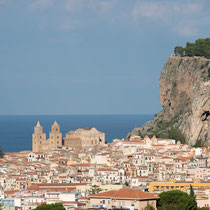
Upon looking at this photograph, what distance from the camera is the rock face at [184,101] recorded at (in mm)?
130875

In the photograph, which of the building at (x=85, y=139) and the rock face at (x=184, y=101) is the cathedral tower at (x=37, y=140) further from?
the rock face at (x=184, y=101)

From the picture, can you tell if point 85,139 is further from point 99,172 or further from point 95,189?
point 95,189

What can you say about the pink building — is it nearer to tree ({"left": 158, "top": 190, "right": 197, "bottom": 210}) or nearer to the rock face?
tree ({"left": 158, "top": 190, "right": 197, "bottom": 210})

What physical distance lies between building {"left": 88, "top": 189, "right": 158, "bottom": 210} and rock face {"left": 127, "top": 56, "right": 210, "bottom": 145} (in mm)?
65665

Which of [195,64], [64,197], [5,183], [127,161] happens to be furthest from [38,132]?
[64,197]

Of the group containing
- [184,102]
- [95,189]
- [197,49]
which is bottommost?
[95,189]

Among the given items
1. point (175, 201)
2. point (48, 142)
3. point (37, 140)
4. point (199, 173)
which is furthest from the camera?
point (37, 140)

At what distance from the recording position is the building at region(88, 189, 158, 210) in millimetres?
60062

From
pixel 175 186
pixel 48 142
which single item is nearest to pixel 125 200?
pixel 175 186

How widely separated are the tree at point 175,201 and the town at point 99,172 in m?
0.96

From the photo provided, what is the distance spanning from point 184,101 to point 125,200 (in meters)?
82.2

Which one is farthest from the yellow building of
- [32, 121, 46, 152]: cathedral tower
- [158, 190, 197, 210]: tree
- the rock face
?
[32, 121, 46, 152]: cathedral tower

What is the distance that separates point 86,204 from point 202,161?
37.7 m

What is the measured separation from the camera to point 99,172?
95062 millimetres
